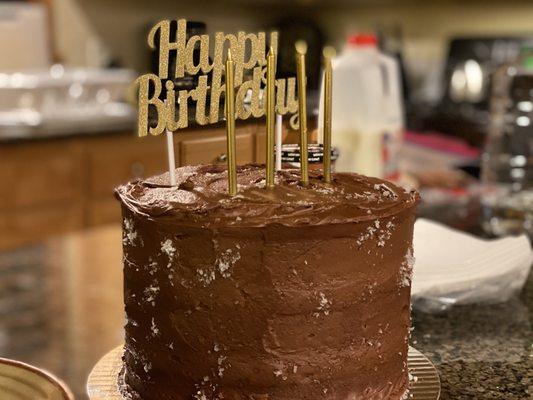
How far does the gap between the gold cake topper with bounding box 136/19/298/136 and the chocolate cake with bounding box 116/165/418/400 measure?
8 cm

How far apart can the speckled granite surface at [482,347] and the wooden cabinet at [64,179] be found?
237 cm

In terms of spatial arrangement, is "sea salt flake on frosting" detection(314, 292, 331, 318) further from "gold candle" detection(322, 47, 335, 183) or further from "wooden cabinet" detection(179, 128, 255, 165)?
"wooden cabinet" detection(179, 128, 255, 165)

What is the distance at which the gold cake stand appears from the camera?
926 millimetres

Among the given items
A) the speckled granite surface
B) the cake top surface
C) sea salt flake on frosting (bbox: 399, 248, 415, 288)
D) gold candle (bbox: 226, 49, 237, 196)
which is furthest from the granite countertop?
gold candle (bbox: 226, 49, 237, 196)

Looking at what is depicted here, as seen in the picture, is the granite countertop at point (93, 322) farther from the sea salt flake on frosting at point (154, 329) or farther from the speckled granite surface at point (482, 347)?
the sea salt flake on frosting at point (154, 329)

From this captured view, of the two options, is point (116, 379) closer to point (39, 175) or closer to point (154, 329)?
point (154, 329)

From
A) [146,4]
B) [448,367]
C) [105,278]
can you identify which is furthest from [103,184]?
[448,367]

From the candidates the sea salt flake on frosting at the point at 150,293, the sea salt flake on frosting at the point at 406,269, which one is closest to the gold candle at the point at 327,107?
the sea salt flake on frosting at the point at 406,269

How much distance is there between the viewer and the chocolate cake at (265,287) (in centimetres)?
79

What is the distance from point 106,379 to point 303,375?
27cm

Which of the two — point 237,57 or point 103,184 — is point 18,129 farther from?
point 237,57

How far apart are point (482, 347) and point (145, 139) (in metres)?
3.05

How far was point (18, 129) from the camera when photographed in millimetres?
3615

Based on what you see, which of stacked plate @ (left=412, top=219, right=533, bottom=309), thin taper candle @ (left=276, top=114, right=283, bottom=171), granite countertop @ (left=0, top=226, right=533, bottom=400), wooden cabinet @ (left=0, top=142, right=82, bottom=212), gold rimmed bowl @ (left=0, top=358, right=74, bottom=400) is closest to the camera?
gold rimmed bowl @ (left=0, top=358, right=74, bottom=400)
